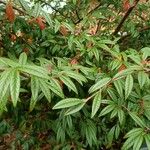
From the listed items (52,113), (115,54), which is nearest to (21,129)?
(52,113)

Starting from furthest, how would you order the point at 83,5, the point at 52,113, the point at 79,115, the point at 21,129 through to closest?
the point at 83,5 → the point at 21,129 → the point at 52,113 → the point at 79,115

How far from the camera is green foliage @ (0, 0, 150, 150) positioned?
188cm

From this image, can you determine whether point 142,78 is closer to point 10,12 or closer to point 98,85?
point 98,85

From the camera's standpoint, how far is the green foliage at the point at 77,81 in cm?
188

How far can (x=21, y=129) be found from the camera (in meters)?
2.82

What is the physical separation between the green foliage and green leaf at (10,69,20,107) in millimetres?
183

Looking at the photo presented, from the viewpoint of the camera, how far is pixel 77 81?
7.88ft

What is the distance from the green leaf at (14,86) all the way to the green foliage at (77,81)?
0.18 metres

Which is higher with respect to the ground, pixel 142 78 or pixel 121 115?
pixel 142 78

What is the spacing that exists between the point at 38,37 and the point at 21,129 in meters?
0.77

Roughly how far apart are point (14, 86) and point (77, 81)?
108cm

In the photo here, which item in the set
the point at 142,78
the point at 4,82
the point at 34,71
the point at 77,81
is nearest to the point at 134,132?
the point at 142,78

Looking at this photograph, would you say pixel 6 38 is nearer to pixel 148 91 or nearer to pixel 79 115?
pixel 79 115

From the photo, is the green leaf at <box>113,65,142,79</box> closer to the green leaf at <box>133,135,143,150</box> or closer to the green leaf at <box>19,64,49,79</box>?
the green leaf at <box>133,135,143,150</box>
